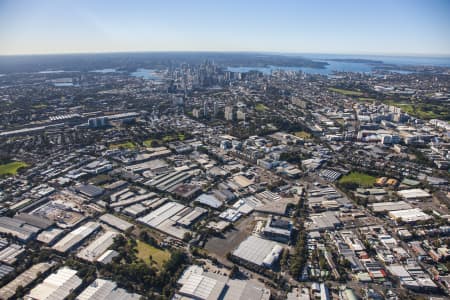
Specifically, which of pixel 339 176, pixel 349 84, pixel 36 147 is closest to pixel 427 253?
pixel 339 176

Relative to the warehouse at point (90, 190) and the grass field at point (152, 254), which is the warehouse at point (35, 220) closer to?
the warehouse at point (90, 190)

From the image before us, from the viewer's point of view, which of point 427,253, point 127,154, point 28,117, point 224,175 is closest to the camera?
point 427,253

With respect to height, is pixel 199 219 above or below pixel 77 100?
below

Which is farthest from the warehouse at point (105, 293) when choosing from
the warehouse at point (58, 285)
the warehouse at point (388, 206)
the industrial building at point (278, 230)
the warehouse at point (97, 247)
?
the warehouse at point (388, 206)

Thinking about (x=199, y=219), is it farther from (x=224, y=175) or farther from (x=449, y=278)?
(x=449, y=278)

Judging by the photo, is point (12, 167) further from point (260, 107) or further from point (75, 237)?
point (260, 107)

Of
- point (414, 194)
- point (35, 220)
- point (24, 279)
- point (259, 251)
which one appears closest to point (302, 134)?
point (414, 194)

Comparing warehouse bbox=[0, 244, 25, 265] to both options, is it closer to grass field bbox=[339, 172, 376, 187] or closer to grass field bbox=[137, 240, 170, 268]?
grass field bbox=[137, 240, 170, 268]
